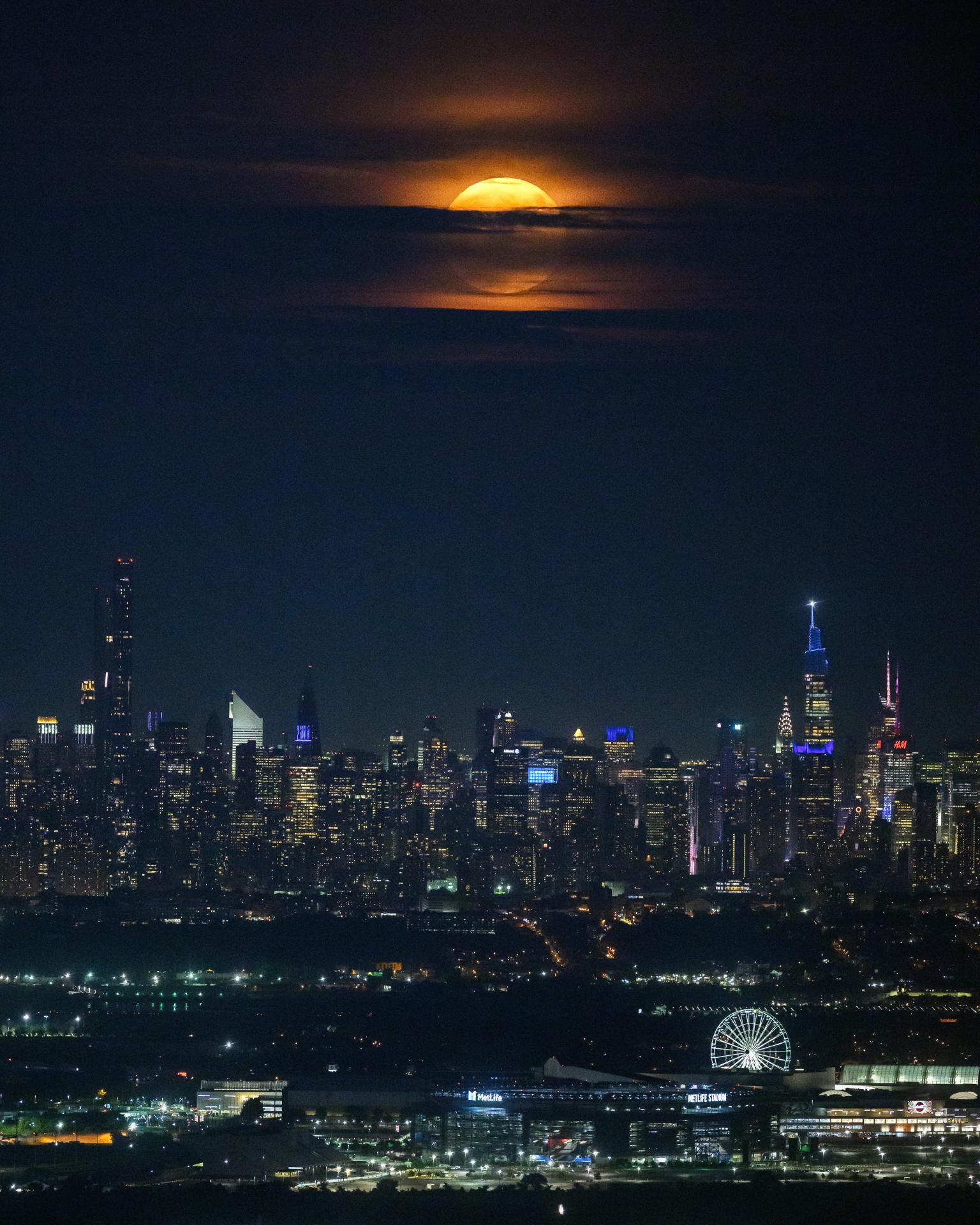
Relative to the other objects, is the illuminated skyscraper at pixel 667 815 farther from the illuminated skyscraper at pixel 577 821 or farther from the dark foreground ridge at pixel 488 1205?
the dark foreground ridge at pixel 488 1205

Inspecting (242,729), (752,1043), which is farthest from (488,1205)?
(242,729)

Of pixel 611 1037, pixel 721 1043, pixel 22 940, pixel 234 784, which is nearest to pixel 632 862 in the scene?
pixel 234 784

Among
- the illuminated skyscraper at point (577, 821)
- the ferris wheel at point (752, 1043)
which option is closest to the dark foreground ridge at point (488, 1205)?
the ferris wheel at point (752, 1043)

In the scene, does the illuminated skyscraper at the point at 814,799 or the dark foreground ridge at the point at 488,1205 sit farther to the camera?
the illuminated skyscraper at the point at 814,799

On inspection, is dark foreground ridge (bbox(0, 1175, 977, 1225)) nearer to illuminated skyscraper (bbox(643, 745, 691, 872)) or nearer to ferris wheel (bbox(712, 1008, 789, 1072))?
ferris wheel (bbox(712, 1008, 789, 1072))

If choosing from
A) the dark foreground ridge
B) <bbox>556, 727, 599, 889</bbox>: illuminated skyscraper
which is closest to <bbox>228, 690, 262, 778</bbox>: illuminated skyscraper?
<bbox>556, 727, 599, 889</bbox>: illuminated skyscraper

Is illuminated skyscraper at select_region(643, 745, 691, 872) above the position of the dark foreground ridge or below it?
above

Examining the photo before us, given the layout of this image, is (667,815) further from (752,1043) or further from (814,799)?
(752,1043)

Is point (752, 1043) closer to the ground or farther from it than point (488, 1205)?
farther from it
